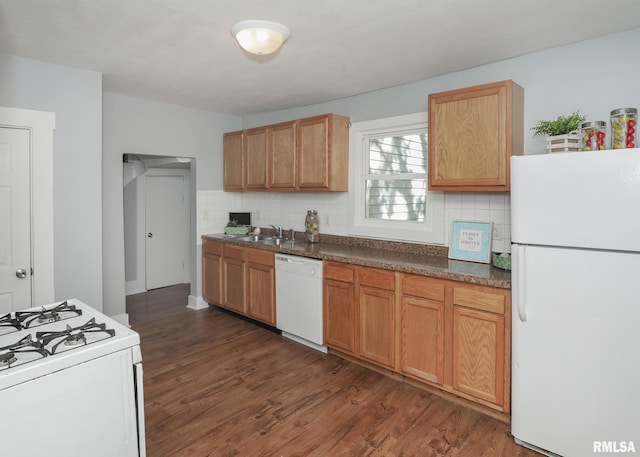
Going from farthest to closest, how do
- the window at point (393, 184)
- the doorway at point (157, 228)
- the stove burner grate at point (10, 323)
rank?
1. the doorway at point (157, 228)
2. the window at point (393, 184)
3. the stove burner grate at point (10, 323)

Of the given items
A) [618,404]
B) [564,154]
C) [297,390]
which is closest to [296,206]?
[297,390]

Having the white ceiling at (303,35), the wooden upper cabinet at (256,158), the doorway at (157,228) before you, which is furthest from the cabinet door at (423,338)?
the doorway at (157,228)

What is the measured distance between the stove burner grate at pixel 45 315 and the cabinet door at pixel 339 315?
6.16ft

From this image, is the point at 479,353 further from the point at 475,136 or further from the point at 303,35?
the point at 303,35

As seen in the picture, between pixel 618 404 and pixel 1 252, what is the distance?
3920mm

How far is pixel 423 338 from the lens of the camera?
Result: 107 inches

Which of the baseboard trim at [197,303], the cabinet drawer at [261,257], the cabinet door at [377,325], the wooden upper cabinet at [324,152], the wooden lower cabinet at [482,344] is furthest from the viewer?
the baseboard trim at [197,303]

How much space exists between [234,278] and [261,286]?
469 millimetres

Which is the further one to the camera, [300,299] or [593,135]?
[300,299]

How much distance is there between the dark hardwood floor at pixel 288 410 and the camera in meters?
2.18

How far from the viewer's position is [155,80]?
3.42 meters

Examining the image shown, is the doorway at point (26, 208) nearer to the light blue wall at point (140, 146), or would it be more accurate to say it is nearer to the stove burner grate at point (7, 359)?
the light blue wall at point (140, 146)

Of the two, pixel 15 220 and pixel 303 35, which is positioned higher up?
pixel 303 35

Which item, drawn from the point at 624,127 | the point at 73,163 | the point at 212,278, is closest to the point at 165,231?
the point at 212,278
